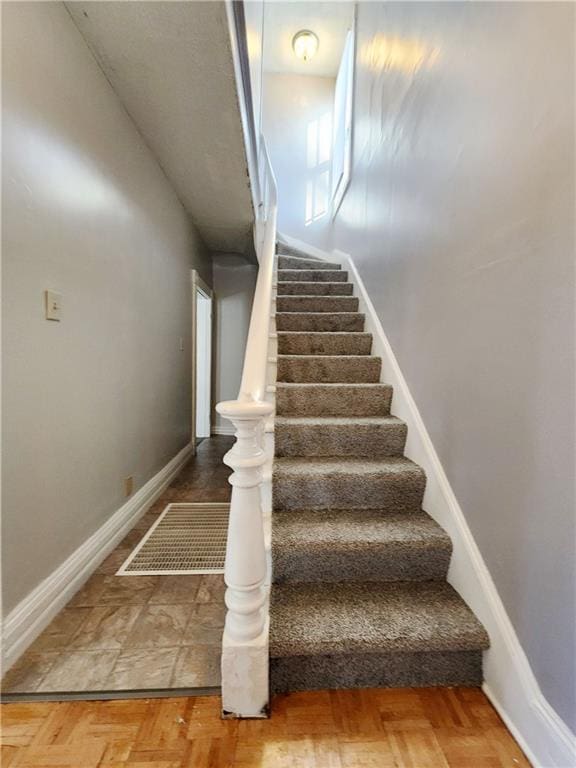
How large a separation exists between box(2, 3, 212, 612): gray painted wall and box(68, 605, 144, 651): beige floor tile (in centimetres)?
24

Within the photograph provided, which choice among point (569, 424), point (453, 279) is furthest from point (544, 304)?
point (453, 279)

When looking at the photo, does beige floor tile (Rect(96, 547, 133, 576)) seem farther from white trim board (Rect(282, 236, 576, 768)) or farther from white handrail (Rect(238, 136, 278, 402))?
white trim board (Rect(282, 236, 576, 768))

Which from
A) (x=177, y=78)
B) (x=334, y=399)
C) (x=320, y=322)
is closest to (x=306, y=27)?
(x=177, y=78)

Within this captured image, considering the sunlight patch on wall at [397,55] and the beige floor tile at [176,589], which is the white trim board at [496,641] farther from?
the sunlight patch on wall at [397,55]

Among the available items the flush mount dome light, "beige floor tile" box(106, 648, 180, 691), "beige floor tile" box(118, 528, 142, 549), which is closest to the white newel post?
"beige floor tile" box(106, 648, 180, 691)

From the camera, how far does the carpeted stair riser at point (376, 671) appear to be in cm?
104

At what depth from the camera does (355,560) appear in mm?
1276

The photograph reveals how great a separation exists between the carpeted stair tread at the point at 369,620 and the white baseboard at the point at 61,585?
0.83 metres

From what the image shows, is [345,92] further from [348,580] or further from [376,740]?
[376,740]

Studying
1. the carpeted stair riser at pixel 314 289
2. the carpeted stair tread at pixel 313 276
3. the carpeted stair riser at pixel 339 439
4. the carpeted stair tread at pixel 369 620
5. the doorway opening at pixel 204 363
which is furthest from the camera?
the doorway opening at pixel 204 363

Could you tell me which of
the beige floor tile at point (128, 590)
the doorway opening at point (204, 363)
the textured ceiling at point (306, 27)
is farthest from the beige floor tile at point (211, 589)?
the textured ceiling at point (306, 27)

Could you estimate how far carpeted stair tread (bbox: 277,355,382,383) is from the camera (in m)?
2.15

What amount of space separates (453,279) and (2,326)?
1.56 m

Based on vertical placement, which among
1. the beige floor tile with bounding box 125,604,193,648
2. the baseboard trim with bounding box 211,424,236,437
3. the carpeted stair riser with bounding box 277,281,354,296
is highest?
the carpeted stair riser with bounding box 277,281,354,296
